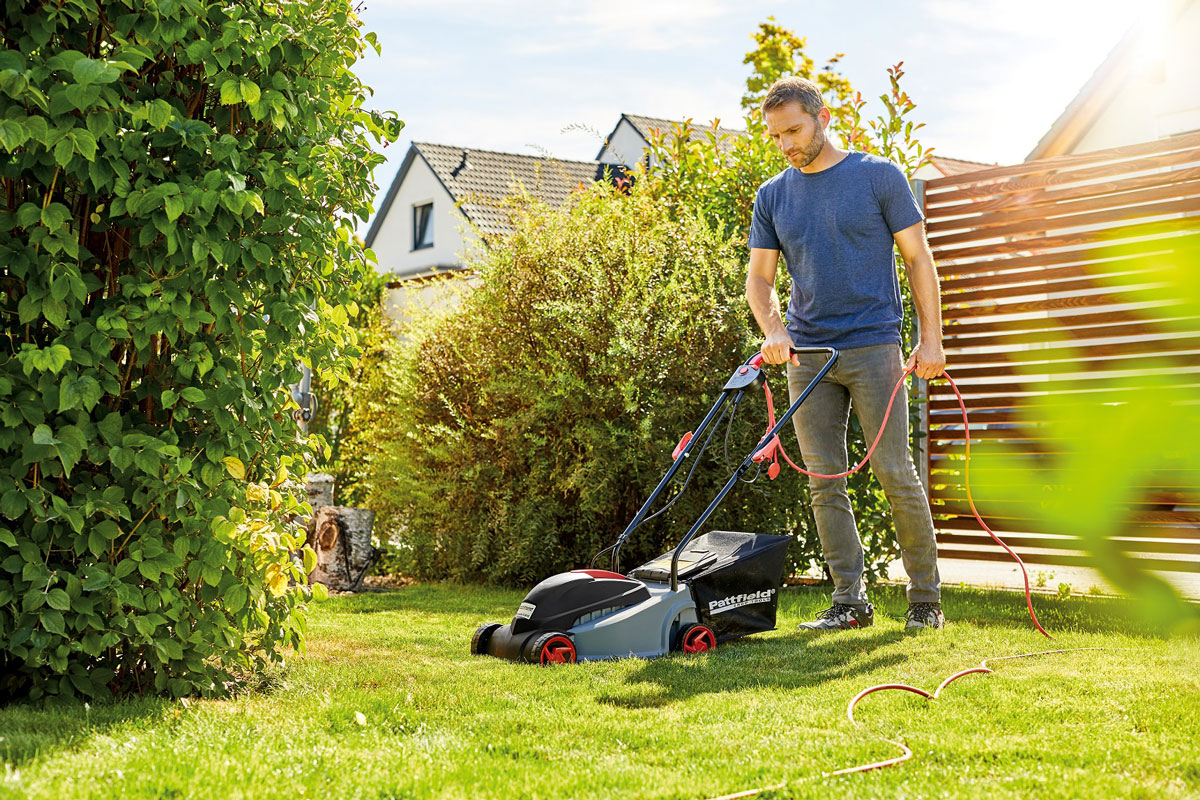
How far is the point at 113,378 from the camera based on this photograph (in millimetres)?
2893

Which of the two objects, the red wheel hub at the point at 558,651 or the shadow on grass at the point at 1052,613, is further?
the shadow on grass at the point at 1052,613

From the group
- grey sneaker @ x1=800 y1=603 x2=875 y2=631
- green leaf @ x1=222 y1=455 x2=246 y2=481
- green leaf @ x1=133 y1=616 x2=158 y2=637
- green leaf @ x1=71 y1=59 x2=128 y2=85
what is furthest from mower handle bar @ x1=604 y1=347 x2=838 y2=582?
green leaf @ x1=71 y1=59 x2=128 y2=85

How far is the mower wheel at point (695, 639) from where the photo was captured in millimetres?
4000

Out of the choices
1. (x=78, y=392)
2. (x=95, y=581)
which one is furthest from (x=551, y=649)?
(x=78, y=392)

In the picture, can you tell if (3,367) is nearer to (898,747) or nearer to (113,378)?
(113,378)

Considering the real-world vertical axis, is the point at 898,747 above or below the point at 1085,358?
below

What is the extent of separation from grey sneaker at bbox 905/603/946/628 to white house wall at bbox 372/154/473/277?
2178cm

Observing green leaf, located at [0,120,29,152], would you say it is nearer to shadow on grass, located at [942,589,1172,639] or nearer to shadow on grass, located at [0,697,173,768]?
shadow on grass, located at [0,697,173,768]

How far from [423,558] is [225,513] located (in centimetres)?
409

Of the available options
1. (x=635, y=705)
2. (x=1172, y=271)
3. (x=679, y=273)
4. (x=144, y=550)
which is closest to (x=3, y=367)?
(x=144, y=550)

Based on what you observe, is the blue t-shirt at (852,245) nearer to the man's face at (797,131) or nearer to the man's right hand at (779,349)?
the man's face at (797,131)

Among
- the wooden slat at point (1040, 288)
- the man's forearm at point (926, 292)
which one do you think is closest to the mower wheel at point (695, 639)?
the man's forearm at point (926, 292)

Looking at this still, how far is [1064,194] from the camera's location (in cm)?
579

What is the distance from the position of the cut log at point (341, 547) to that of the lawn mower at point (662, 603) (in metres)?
2.70
